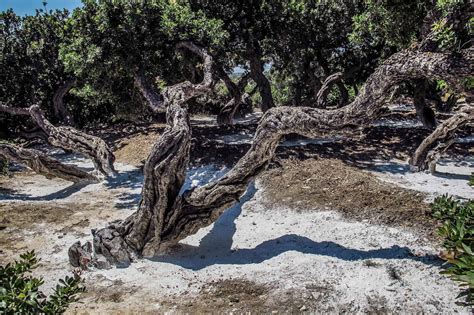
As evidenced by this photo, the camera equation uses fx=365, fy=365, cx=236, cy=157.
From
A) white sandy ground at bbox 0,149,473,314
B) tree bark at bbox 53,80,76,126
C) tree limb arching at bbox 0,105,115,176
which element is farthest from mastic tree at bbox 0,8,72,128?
white sandy ground at bbox 0,149,473,314

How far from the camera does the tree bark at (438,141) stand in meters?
10.0

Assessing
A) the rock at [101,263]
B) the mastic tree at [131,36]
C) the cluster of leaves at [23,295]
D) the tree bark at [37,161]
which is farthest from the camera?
the tree bark at [37,161]

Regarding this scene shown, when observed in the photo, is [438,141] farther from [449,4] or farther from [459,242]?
[459,242]

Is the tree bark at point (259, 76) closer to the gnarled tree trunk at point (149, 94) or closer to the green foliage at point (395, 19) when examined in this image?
the green foliage at point (395, 19)

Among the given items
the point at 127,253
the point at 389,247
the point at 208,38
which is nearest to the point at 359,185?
the point at 389,247

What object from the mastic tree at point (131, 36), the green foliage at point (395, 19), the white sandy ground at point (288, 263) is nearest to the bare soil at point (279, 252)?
the white sandy ground at point (288, 263)

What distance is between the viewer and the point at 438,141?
1058 centimetres

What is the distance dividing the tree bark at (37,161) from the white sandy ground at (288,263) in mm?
3085

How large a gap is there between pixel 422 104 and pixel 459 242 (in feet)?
40.4

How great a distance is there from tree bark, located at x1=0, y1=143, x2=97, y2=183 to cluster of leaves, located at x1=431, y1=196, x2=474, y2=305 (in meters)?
10.0

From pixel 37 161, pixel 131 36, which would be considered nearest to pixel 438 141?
pixel 131 36

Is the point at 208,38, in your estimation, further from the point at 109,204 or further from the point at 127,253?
the point at 127,253

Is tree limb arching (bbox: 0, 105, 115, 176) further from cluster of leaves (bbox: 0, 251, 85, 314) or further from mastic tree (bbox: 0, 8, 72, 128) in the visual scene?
cluster of leaves (bbox: 0, 251, 85, 314)

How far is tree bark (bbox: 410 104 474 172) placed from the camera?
10027 millimetres
